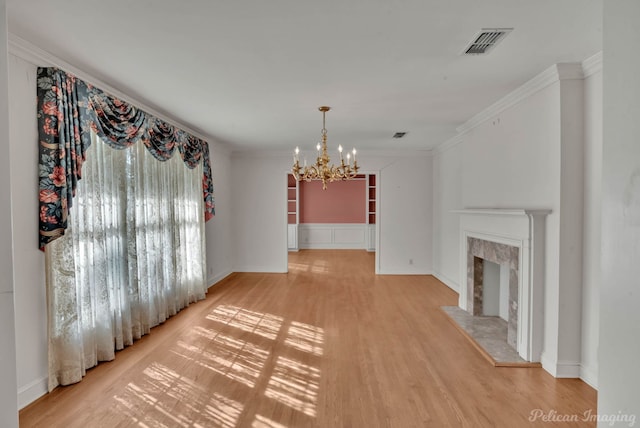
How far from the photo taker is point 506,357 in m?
3.20

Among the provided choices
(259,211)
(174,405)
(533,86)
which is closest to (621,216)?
(174,405)

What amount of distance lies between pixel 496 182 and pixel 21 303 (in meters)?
4.67

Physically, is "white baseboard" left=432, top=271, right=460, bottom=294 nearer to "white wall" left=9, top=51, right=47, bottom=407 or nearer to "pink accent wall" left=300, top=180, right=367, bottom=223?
"pink accent wall" left=300, top=180, right=367, bottom=223

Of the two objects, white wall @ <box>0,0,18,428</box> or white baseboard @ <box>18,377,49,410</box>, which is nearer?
white wall @ <box>0,0,18,428</box>

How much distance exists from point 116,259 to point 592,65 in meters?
4.68

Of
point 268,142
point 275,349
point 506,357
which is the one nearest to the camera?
point 506,357

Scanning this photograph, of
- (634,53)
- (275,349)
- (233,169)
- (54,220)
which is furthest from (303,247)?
(634,53)

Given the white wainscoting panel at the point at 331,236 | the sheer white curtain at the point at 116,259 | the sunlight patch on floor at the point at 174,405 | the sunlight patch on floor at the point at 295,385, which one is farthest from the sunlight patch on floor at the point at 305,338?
the white wainscoting panel at the point at 331,236

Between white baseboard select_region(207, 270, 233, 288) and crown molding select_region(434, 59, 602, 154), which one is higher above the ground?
crown molding select_region(434, 59, 602, 154)

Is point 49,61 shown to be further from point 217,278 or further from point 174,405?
point 217,278

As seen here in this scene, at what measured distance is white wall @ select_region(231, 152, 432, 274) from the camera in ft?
23.4

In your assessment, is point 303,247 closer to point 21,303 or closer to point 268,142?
point 268,142

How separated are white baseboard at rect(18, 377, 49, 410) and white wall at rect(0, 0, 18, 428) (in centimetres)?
229

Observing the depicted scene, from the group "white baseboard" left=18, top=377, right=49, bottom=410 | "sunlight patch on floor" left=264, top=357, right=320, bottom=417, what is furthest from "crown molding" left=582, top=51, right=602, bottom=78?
"white baseboard" left=18, top=377, right=49, bottom=410
